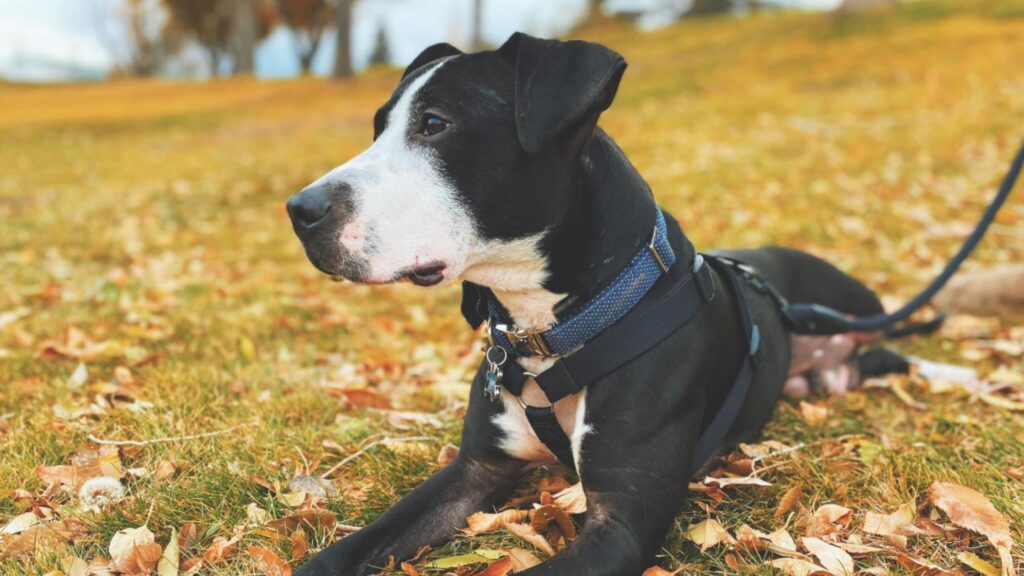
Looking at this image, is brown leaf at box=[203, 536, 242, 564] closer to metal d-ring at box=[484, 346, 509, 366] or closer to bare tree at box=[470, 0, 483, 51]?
metal d-ring at box=[484, 346, 509, 366]

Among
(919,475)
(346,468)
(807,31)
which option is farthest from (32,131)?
(919,475)

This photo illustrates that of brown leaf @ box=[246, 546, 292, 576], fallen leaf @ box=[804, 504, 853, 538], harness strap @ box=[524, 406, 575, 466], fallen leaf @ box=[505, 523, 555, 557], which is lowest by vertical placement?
brown leaf @ box=[246, 546, 292, 576]

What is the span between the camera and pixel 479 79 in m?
2.20

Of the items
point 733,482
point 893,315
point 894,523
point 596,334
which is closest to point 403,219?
point 596,334

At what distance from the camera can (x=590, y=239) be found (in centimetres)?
219

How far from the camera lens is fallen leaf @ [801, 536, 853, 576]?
2.11 metres

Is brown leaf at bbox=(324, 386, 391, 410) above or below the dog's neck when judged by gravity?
below

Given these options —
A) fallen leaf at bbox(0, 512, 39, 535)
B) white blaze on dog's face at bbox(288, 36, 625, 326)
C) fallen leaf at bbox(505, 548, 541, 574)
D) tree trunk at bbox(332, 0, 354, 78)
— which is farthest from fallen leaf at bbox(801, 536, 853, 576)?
tree trunk at bbox(332, 0, 354, 78)

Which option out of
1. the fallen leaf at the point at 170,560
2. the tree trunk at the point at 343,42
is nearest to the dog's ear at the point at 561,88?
the fallen leaf at the point at 170,560

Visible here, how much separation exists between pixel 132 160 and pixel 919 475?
1470 centimetres

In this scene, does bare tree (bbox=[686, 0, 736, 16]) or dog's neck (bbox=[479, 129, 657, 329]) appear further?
bare tree (bbox=[686, 0, 736, 16])

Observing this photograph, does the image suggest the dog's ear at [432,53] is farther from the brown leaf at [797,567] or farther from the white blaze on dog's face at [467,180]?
the brown leaf at [797,567]

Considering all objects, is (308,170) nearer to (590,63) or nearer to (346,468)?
(346,468)

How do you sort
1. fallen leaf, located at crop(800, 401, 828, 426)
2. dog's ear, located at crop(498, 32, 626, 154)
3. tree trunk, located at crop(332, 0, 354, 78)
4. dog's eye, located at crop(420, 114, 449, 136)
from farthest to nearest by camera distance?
tree trunk, located at crop(332, 0, 354, 78)
fallen leaf, located at crop(800, 401, 828, 426)
dog's eye, located at crop(420, 114, 449, 136)
dog's ear, located at crop(498, 32, 626, 154)
